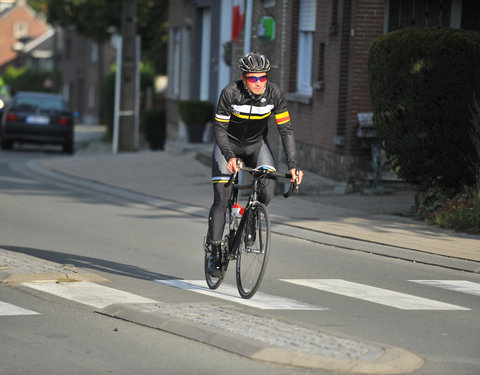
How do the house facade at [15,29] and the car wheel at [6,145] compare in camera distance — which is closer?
the car wheel at [6,145]

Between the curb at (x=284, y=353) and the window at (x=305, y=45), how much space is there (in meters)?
13.9

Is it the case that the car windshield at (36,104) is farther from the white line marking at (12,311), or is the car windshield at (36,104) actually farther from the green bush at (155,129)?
the white line marking at (12,311)

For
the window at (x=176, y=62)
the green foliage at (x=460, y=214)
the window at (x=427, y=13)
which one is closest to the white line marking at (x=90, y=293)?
the green foliage at (x=460, y=214)

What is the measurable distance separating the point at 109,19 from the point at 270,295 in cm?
3480

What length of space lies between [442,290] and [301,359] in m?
3.37

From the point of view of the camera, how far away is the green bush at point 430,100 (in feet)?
43.9

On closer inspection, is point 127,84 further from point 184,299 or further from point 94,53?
point 94,53

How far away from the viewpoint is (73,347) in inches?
259

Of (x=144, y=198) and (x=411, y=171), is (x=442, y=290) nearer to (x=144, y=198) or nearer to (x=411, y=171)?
(x=411, y=171)

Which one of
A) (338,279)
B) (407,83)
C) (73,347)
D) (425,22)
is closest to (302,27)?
(425,22)

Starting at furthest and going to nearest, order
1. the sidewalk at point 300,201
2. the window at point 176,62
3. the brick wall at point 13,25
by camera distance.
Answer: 1. the brick wall at point 13,25
2. the window at point 176,62
3. the sidewalk at point 300,201

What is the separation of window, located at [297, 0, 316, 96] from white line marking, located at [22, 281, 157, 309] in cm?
1253

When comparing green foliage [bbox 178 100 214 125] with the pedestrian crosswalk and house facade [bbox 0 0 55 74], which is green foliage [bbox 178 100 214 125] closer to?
the pedestrian crosswalk

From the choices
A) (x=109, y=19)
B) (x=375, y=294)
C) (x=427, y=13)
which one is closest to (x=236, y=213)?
(x=375, y=294)
